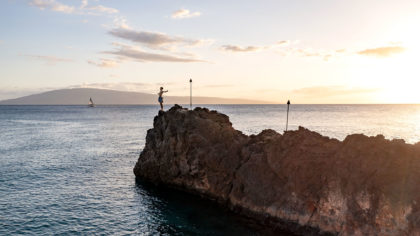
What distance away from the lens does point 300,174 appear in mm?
22641

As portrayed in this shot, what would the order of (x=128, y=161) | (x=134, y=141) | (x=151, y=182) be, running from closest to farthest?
(x=151, y=182) < (x=128, y=161) < (x=134, y=141)

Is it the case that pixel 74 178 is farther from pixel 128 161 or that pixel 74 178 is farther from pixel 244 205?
pixel 244 205

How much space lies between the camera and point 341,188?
802 inches

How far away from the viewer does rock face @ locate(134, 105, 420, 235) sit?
18656mm

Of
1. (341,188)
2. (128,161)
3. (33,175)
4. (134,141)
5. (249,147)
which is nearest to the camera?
(341,188)

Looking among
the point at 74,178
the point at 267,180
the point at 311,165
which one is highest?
the point at 311,165

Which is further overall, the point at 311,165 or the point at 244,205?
the point at 244,205

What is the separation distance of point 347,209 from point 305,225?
3.07 m

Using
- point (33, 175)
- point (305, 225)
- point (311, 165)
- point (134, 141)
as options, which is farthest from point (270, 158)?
point (134, 141)

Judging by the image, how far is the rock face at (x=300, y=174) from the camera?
18.7m

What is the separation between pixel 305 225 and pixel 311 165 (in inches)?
174

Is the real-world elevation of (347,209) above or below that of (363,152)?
below

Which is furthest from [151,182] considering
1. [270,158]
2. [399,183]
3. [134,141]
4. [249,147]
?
[134,141]

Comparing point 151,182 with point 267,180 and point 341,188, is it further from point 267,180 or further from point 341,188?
point 341,188
